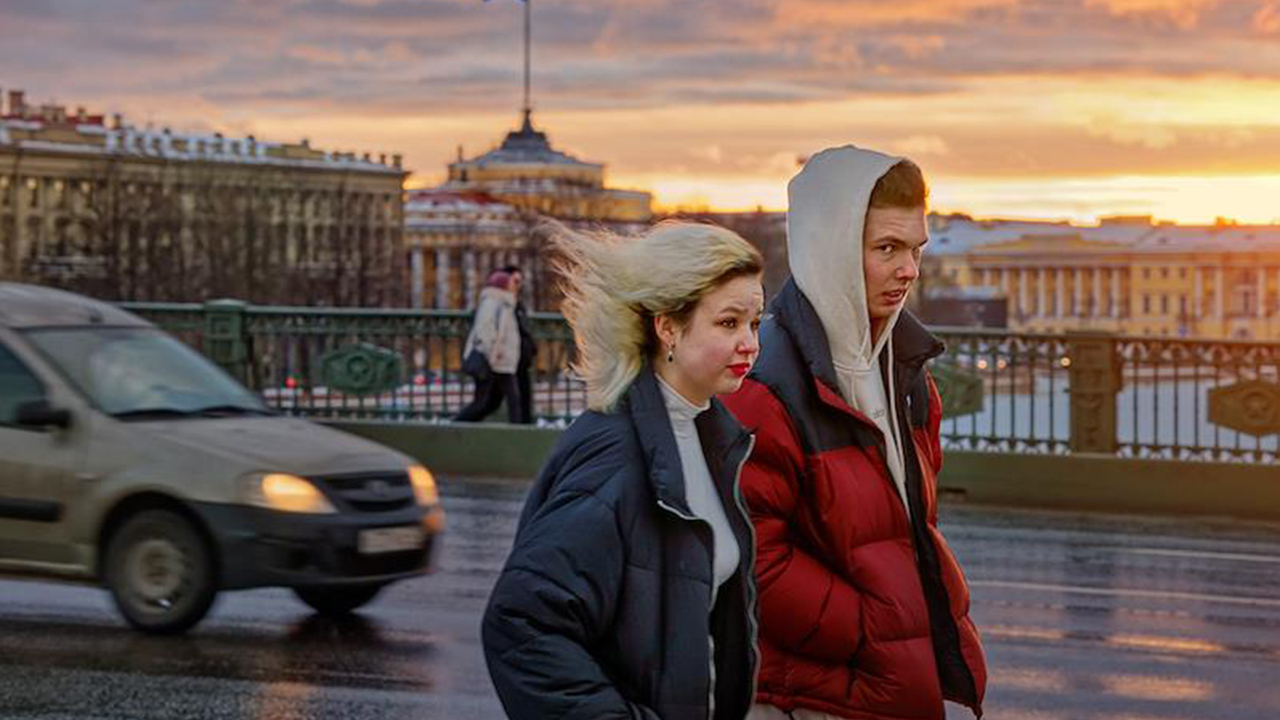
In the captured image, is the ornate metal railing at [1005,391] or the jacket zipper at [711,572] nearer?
the jacket zipper at [711,572]

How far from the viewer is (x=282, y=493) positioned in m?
11.2

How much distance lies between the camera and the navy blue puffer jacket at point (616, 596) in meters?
4.05

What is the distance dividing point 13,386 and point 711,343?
7.97 metres

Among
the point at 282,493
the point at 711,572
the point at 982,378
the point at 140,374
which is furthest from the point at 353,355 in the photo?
the point at 711,572

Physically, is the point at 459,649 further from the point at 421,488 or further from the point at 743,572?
the point at 743,572

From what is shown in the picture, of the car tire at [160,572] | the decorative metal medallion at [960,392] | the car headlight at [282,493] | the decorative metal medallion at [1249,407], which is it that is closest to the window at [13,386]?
the car tire at [160,572]

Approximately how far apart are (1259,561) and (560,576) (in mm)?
11783

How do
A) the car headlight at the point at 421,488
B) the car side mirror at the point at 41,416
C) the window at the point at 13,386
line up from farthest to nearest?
1. the car headlight at the point at 421,488
2. the window at the point at 13,386
3. the car side mirror at the point at 41,416

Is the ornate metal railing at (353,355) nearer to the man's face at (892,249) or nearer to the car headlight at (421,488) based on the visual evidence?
the car headlight at (421,488)

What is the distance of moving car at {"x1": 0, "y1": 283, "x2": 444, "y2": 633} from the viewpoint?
1125 centimetres

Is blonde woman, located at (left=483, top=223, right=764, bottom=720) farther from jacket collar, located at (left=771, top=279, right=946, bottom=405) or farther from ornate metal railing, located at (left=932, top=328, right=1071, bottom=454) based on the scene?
ornate metal railing, located at (left=932, top=328, right=1071, bottom=454)

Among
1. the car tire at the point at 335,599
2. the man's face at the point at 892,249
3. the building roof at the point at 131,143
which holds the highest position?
the building roof at the point at 131,143

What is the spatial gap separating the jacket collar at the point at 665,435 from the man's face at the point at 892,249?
750 millimetres

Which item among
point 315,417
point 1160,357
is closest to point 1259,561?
point 1160,357
